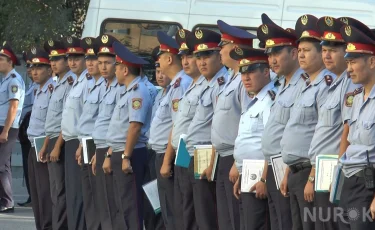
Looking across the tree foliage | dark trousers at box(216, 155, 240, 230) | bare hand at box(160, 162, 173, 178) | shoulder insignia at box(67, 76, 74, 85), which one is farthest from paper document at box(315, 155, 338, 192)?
the tree foliage

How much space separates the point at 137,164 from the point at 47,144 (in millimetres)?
1689

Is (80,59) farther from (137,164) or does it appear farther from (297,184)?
(297,184)

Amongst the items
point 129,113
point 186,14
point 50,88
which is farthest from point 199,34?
point 186,14

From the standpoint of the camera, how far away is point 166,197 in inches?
390

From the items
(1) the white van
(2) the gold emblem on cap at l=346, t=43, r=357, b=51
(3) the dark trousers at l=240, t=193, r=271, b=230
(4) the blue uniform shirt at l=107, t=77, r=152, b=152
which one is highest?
(1) the white van

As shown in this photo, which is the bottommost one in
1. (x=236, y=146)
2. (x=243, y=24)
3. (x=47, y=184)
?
(x=47, y=184)

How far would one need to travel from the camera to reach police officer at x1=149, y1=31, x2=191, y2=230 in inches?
388

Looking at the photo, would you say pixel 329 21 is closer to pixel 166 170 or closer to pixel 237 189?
pixel 237 189

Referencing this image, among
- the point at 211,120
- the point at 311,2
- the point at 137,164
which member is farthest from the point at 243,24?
the point at 211,120

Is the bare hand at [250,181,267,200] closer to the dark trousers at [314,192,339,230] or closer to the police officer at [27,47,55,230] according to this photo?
the dark trousers at [314,192,339,230]

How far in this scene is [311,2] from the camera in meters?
14.8

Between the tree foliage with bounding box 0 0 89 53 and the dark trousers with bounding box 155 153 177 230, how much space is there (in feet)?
33.0

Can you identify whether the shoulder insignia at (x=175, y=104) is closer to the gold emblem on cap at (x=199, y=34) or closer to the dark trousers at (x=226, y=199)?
the gold emblem on cap at (x=199, y=34)

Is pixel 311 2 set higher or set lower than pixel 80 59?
higher
